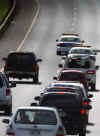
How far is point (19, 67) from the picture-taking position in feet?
159

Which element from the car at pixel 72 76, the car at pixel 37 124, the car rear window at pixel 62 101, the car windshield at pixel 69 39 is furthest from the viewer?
the car windshield at pixel 69 39

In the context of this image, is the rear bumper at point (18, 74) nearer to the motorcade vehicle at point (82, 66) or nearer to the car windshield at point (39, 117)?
the motorcade vehicle at point (82, 66)

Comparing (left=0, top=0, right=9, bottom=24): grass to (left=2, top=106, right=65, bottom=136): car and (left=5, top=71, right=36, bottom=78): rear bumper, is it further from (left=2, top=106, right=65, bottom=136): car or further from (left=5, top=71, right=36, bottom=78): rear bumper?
(left=2, top=106, right=65, bottom=136): car

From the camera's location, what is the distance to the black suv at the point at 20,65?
48.3 m

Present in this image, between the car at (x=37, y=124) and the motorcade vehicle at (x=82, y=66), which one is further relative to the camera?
the motorcade vehicle at (x=82, y=66)

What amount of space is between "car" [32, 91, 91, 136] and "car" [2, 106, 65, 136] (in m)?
4.13

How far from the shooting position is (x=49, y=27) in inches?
3396

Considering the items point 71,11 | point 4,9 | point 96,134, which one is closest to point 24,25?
point 4,9

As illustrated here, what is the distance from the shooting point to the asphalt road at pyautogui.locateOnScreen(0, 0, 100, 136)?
63969mm

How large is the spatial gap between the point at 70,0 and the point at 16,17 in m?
17.7

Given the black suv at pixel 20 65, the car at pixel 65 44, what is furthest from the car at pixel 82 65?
the car at pixel 65 44

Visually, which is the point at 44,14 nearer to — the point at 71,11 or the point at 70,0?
the point at 71,11

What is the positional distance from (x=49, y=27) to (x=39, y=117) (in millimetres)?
66303

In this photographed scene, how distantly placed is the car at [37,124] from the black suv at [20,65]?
27.9 metres
